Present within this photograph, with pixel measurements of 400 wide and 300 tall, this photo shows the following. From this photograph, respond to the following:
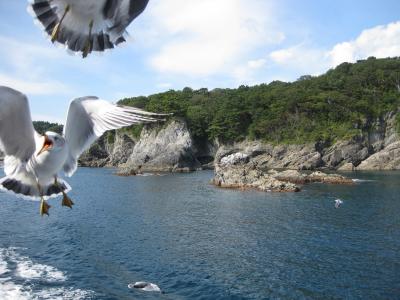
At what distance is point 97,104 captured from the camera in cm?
557

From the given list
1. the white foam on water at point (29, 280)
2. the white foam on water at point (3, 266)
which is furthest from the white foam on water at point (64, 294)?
the white foam on water at point (3, 266)

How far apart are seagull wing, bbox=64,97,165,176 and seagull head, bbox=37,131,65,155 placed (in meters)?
0.37

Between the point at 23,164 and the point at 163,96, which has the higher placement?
the point at 163,96

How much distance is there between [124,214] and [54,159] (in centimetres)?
3542

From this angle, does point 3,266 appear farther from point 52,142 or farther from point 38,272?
point 52,142

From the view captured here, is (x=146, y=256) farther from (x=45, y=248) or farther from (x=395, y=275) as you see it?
(x=395, y=275)

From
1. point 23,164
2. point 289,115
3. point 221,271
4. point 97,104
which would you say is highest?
point 289,115

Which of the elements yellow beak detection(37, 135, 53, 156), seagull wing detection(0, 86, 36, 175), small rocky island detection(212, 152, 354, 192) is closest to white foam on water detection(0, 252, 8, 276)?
seagull wing detection(0, 86, 36, 175)

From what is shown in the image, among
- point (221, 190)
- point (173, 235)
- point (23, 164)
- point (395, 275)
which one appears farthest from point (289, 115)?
point (23, 164)

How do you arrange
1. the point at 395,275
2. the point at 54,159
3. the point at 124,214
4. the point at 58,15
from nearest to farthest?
the point at 58,15 < the point at 54,159 < the point at 395,275 < the point at 124,214

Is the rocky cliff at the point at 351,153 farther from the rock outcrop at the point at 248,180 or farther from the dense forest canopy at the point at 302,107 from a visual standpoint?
the rock outcrop at the point at 248,180

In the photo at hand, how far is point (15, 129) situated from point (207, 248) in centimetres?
2333

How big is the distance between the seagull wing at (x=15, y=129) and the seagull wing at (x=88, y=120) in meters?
0.49

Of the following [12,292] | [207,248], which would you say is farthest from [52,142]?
[207,248]
